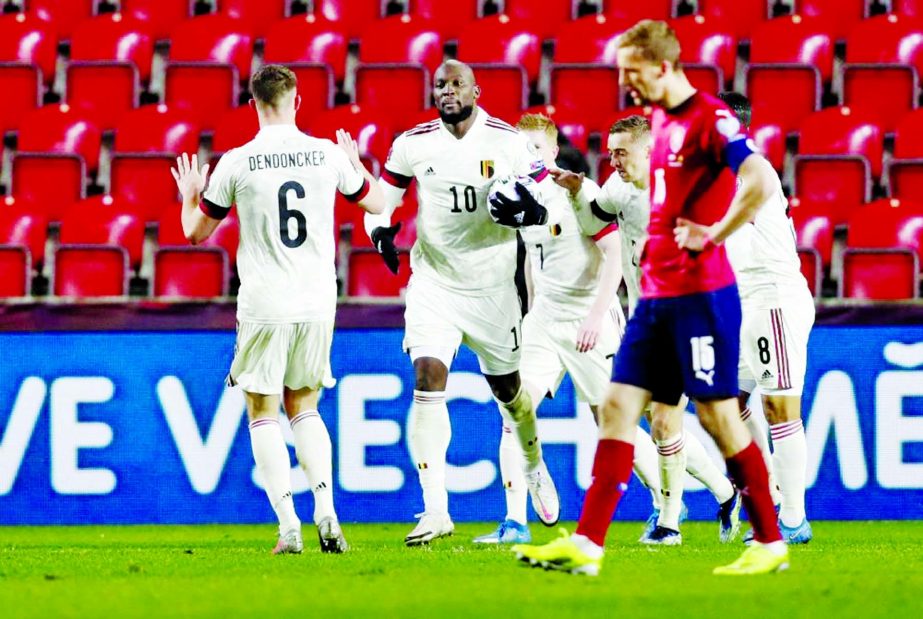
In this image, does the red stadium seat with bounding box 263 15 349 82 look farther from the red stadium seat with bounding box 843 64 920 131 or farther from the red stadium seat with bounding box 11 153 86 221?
the red stadium seat with bounding box 843 64 920 131

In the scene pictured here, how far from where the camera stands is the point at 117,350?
31.1 ft

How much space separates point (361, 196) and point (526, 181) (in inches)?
29.1

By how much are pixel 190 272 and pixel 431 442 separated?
3447mm

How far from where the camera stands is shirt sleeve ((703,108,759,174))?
217 inches

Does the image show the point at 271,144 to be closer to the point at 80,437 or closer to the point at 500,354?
the point at 500,354

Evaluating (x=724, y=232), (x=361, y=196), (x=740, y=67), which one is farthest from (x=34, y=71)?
(x=724, y=232)

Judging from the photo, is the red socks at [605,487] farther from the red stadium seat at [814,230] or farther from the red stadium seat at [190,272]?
the red stadium seat at [814,230]

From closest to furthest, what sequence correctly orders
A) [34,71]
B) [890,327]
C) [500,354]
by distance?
1. [500,354]
2. [890,327]
3. [34,71]

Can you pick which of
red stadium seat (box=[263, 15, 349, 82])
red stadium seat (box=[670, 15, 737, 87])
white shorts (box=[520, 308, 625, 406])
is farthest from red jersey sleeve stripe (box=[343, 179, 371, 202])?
red stadium seat (box=[670, 15, 737, 87])

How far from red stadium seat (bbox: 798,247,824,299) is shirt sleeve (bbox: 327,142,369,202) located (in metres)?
3.80

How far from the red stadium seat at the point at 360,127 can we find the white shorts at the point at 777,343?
4.37 m

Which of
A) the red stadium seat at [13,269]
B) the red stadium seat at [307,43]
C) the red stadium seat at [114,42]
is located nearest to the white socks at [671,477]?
the red stadium seat at [13,269]

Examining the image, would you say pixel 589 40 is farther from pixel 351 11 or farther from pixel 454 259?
pixel 454 259

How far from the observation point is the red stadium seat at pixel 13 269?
10.6 metres
